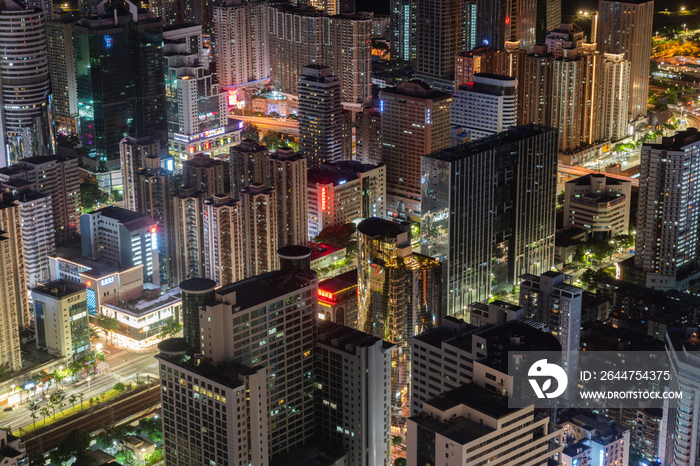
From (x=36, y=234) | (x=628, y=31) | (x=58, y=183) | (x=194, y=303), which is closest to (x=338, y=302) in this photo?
(x=36, y=234)

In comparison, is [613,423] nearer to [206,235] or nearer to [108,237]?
[206,235]

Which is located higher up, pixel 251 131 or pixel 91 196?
pixel 251 131

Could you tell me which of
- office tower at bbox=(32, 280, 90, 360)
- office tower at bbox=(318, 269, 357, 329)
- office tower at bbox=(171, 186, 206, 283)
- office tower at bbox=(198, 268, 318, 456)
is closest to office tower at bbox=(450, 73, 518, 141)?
office tower at bbox=(171, 186, 206, 283)

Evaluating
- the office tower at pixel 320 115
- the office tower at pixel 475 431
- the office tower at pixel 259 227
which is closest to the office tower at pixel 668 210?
the office tower at pixel 259 227

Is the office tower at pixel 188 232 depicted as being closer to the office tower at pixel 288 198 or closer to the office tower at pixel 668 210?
the office tower at pixel 288 198

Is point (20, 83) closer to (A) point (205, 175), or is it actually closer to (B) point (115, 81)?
(B) point (115, 81)

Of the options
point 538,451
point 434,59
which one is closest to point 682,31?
point 434,59
